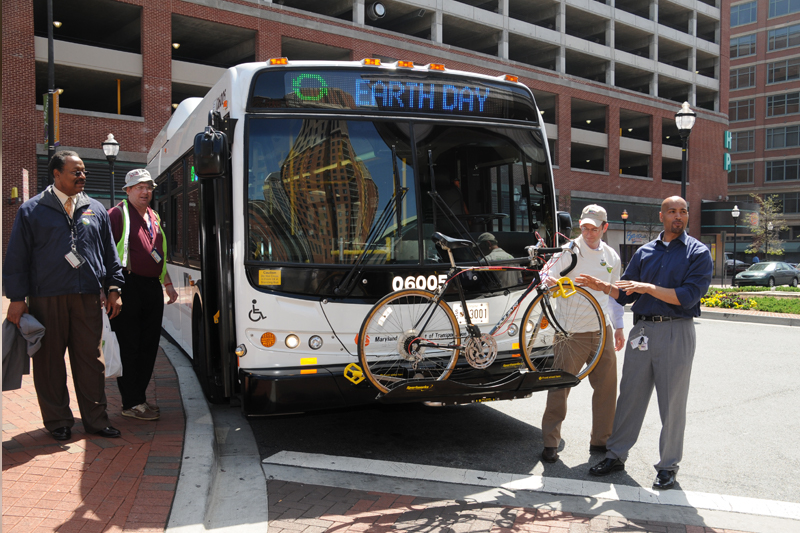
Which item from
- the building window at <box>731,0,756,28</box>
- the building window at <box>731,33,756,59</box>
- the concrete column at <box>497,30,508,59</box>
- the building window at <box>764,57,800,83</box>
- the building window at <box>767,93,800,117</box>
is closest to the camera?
the concrete column at <box>497,30,508,59</box>

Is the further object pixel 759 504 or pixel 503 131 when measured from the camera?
pixel 503 131

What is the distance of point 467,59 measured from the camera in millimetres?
38500

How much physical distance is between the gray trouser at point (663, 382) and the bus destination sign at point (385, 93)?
2.35 meters

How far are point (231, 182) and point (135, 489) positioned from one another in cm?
241

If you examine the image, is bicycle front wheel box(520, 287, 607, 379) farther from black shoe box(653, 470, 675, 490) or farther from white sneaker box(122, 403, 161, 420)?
white sneaker box(122, 403, 161, 420)

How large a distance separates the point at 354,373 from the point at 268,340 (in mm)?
710

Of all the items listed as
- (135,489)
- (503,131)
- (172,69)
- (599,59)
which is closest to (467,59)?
(599,59)

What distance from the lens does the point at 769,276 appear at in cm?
3600

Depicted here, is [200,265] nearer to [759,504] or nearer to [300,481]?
[300,481]

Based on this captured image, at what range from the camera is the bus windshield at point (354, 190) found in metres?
5.19

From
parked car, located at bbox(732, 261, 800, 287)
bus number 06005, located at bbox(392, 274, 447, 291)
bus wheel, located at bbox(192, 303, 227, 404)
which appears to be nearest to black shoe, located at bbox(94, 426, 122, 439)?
bus wheel, located at bbox(192, 303, 227, 404)

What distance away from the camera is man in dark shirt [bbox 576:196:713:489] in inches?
185

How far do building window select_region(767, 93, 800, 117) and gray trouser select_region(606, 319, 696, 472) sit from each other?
75818mm

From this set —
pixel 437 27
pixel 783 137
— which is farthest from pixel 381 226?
pixel 783 137
